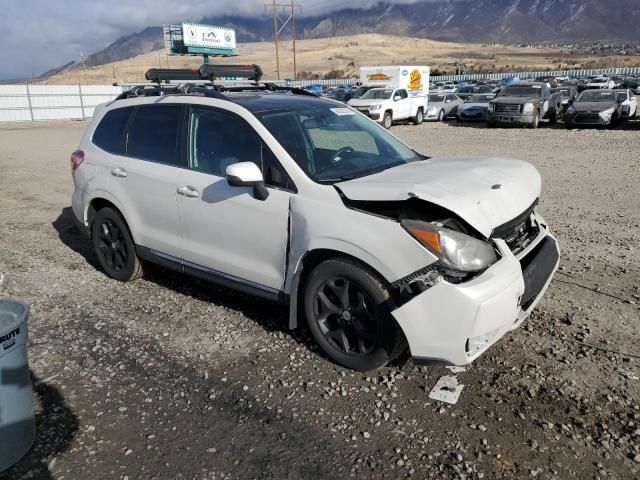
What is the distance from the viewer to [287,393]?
3410 millimetres

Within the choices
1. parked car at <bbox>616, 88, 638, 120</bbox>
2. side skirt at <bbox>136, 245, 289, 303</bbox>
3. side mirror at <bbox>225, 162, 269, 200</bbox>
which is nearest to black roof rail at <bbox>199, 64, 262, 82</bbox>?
side skirt at <bbox>136, 245, 289, 303</bbox>

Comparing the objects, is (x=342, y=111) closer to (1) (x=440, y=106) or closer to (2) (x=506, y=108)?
(2) (x=506, y=108)

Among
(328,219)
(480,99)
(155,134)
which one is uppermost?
(155,134)

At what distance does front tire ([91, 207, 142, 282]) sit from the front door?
87 centimetres

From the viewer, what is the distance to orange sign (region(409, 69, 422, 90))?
84.6ft

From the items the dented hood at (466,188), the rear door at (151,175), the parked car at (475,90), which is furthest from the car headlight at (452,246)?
the parked car at (475,90)

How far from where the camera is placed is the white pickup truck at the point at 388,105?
22.2 meters

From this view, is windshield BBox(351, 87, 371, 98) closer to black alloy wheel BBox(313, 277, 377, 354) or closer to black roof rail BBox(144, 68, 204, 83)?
black roof rail BBox(144, 68, 204, 83)

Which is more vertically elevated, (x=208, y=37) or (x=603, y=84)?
(x=208, y=37)

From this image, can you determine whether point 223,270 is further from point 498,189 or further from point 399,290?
point 498,189

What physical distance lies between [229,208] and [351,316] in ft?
4.08

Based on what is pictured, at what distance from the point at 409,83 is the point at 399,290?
24.0m

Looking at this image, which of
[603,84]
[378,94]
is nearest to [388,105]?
[378,94]

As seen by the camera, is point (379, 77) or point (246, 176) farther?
point (379, 77)
